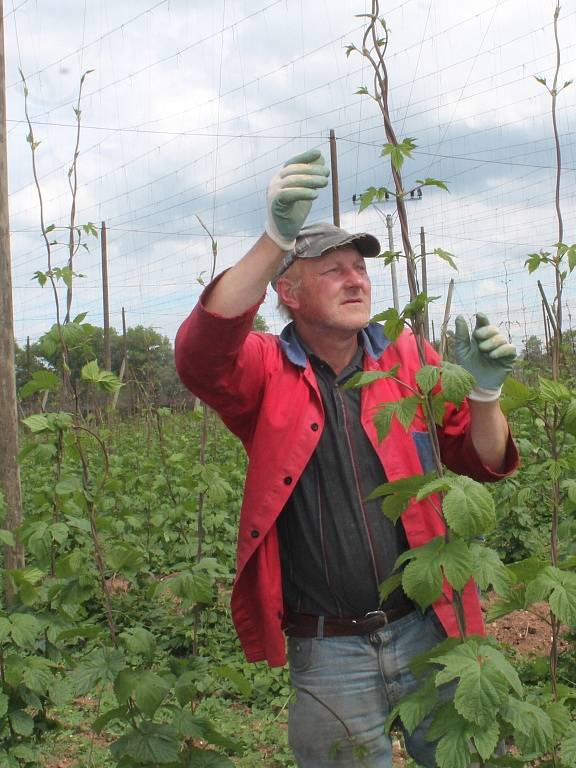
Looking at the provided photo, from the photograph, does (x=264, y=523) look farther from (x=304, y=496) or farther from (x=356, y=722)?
(x=356, y=722)

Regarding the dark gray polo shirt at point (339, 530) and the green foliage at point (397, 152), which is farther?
the dark gray polo shirt at point (339, 530)

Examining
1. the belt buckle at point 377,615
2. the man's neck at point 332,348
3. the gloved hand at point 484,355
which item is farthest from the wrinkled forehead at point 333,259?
the belt buckle at point 377,615

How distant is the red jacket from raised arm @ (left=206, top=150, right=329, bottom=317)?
6.6 inches

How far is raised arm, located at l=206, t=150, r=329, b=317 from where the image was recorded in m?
1.71

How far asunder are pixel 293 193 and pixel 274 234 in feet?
0.44

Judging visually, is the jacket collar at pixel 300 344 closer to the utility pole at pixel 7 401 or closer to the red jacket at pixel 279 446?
the red jacket at pixel 279 446

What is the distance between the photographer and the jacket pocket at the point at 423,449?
213cm

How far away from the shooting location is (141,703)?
2.06 meters

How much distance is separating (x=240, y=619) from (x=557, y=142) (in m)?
1.92

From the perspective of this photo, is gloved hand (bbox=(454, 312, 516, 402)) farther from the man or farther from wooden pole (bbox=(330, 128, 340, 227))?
wooden pole (bbox=(330, 128, 340, 227))

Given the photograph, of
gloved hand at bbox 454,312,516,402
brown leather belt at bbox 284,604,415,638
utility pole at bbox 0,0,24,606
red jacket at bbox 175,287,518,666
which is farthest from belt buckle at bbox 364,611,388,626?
utility pole at bbox 0,0,24,606

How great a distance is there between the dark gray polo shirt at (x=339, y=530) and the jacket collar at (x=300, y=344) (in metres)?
0.13

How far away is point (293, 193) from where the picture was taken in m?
1.68

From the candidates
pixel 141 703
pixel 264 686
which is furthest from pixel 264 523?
pixel 264 686
